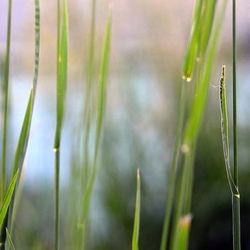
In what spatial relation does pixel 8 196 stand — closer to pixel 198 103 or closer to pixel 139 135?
pixel 198 103

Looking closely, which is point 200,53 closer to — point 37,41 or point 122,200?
point 37,41

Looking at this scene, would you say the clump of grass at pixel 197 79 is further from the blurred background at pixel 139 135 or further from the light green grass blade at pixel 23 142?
the blurred background at pixel 139 135

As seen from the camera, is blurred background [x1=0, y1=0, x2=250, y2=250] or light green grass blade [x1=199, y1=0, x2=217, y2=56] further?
blurred background [x1=0, y1=0, x2=250, y2=250]

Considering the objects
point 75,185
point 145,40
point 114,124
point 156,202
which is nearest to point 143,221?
point 156,202

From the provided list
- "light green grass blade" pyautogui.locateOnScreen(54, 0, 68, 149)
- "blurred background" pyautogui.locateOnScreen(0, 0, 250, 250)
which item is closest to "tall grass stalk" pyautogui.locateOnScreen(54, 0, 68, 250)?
"light green grass blade" pyautogui.locateOnScreen(54, 0, 68, 149)

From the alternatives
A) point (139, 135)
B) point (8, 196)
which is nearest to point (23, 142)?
point (8, 196)

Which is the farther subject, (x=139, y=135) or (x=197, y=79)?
(x=139, y=135)

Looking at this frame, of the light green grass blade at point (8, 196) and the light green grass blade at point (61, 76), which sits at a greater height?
the light green grass blade at point (61, 76)

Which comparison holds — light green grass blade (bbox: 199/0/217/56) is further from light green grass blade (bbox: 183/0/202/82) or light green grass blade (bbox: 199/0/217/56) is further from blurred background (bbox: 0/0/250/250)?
blurred background (bbox: 0/0/250/250)

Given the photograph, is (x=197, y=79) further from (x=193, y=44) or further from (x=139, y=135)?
(x=139, y=135)

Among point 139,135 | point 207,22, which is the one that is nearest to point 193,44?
point 207,22

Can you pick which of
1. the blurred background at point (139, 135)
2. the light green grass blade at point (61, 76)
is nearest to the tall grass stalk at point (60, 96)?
the light green grass blade at point (61, 76)
